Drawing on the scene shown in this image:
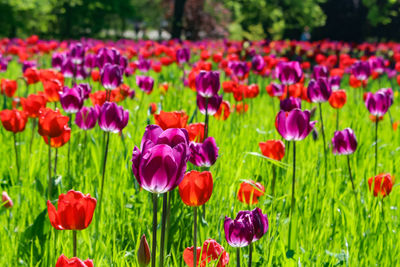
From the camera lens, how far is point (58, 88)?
2871 millimetres

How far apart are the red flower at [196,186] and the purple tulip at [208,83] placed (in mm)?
1073

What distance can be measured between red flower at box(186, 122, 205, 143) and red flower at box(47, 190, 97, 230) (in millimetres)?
719

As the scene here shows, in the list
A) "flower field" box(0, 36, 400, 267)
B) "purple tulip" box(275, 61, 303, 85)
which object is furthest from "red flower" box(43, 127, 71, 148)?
"purple tulip" box(275, 61, 303, 85)

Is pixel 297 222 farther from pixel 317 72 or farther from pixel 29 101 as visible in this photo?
pixel 317 72

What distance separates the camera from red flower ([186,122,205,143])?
Answer: 193 cm

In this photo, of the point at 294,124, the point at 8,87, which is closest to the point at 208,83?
the point at 294,124

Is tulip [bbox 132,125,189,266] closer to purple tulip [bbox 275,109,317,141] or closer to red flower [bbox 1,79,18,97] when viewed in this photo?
purple tulip [bbox 275,109,317,141]

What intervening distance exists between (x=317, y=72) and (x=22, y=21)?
17.9m

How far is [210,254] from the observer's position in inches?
55.0

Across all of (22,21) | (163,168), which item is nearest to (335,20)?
(22,21)

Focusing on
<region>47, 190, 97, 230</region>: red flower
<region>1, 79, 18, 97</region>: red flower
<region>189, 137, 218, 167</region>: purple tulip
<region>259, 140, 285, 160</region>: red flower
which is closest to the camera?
<region>47, 190, 97, 230</region>: red flower

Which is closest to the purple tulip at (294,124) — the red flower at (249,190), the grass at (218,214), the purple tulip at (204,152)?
the grass at (218,214)

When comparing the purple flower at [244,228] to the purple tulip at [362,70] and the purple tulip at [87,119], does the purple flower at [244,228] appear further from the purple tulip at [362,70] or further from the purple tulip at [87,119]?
the purple tulip at [362,70]

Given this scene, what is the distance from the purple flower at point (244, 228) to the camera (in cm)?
129
